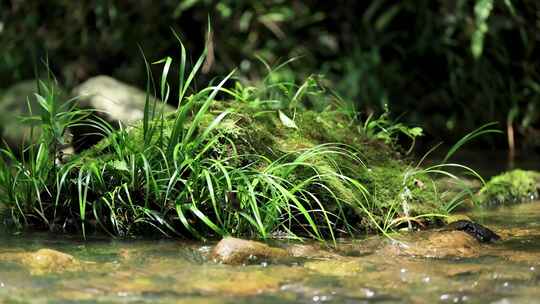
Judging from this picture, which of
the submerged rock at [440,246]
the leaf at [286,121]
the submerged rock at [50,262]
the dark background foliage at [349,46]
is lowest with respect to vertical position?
the submerged rock at [440,246]

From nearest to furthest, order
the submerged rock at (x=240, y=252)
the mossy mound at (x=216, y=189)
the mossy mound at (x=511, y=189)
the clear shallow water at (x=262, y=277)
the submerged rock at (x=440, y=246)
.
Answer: the clear shallow water at (x=262, y=277)
the submerged rock at (x=240, y=252)
the submerged rock at (x=440, y=246)
the mossy mound at (x=216, y=189)
the mossy mound at (x=511, y=189)

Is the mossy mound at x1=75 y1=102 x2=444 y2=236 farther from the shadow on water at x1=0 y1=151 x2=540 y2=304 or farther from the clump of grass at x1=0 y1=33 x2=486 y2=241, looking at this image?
the shadow on water at x1=0 y1=151 x2=540 y2=304

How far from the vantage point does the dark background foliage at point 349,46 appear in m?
7.81

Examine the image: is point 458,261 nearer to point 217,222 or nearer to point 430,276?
point 430,276

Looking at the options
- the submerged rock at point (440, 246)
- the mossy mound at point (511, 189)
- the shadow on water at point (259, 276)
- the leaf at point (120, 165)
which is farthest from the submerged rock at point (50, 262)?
the mossy mound at point (511, 189)

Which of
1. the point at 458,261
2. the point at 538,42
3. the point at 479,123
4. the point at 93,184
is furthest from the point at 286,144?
the point at 538,42

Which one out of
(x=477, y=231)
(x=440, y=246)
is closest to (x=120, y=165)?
(x=440, y=246)

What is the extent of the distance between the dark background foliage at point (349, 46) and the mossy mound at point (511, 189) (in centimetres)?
259

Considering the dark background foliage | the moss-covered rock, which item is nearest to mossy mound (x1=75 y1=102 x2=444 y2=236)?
the moss-covered rock

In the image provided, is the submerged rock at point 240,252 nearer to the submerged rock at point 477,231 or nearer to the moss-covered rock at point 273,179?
the moss-covered rock at point 273,179

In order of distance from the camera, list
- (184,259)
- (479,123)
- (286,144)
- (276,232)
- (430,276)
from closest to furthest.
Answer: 1. (430,276)
2. (184,259)
3. (276,232)
4. (286,144)
5. (479,123)

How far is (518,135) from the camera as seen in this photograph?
25.6 ft

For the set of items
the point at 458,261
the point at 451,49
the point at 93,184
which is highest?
the point at 451,49

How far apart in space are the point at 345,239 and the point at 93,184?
1102 millimetres
